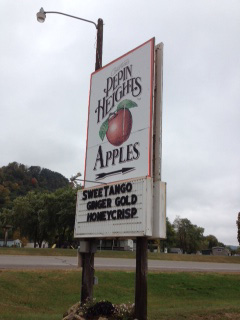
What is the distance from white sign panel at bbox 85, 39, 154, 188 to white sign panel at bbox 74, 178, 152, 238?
27 cm

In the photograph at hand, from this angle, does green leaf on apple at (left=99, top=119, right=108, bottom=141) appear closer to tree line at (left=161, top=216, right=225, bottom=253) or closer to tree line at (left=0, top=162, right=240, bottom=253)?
tree line at (left=0, top=162, right=240, bottom=253)

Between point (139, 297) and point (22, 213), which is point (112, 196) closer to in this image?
point (139, 297)

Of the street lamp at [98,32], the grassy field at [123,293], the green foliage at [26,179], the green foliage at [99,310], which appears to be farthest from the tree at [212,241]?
the green foliage at [99,310]

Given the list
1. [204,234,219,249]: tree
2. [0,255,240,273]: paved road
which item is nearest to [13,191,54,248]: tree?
[0,255,240,273]: paved road

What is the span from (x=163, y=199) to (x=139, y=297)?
2.11m

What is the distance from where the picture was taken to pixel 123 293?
60.0 ft

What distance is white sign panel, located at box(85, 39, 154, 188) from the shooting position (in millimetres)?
9062

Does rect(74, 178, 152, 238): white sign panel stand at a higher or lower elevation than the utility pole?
higher

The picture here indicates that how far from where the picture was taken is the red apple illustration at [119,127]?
9555mm

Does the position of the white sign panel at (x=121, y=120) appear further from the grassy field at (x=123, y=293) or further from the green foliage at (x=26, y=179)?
the green foliage at (x=26, y=179)

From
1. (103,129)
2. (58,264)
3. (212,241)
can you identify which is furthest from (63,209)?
(212,241)

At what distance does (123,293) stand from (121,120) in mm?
11082

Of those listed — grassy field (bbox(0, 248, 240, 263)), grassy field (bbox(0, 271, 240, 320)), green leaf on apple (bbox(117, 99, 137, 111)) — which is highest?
green leaf on apple (bbox(117, 99, 137, 111))

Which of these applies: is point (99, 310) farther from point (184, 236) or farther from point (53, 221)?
point (184, 236)
